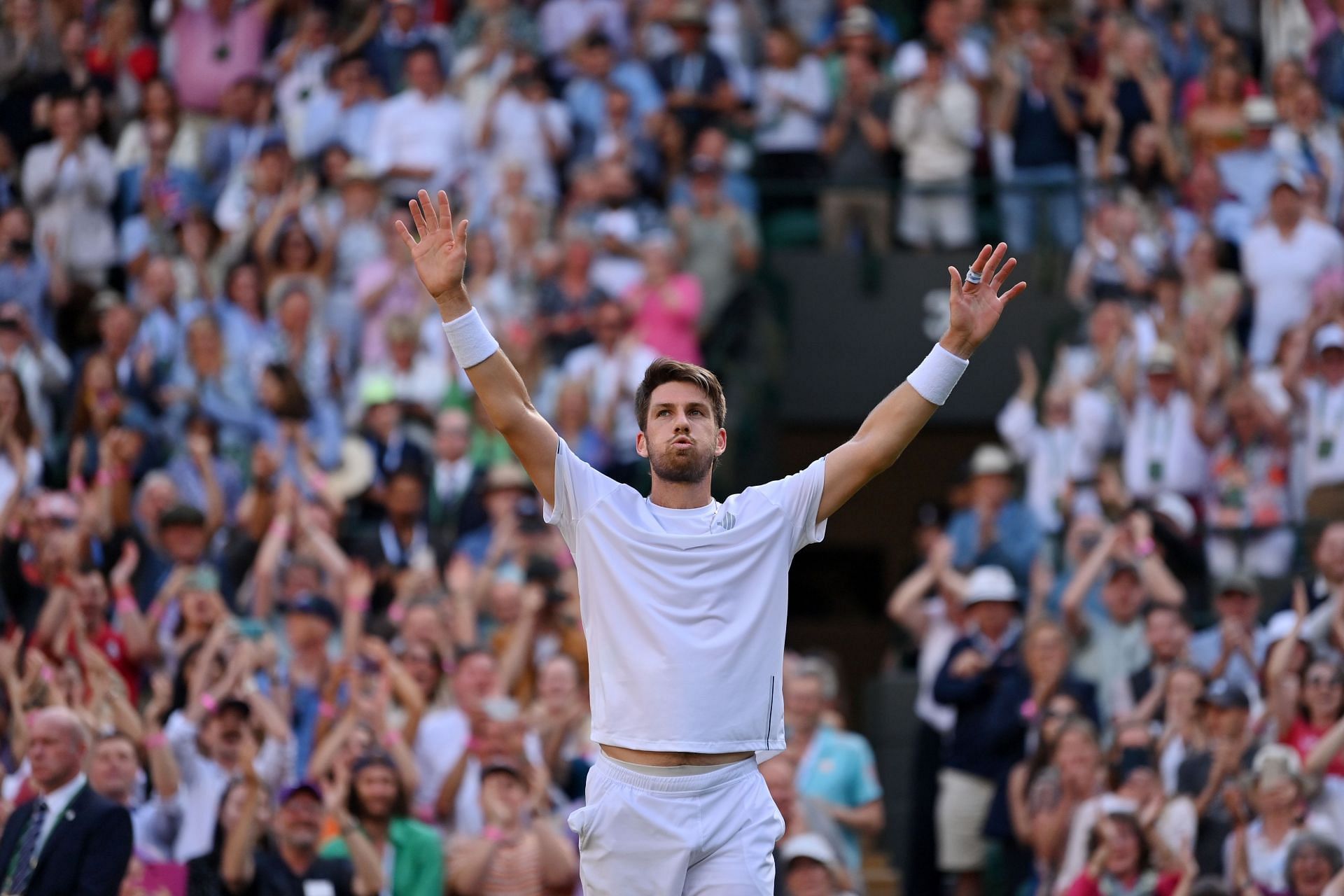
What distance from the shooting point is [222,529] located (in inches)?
495

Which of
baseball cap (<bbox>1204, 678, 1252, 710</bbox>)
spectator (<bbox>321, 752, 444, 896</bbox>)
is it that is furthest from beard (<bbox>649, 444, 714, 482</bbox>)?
baseball cap (<bbox>1204, 678, 1252, 710</bbox>)

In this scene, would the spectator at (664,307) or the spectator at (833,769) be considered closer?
the spectator at (833,769)

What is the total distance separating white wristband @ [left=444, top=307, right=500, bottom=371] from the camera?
233 inches

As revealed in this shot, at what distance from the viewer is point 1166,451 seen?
43.3 feet

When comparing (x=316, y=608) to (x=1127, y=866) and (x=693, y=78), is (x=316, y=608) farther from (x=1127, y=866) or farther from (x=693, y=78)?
(x=693, y=78)

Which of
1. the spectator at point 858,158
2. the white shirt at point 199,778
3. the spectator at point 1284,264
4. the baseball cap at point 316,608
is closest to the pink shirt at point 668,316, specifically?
the spectator at point 858,158

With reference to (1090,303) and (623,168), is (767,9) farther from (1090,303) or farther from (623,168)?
(1090,303)

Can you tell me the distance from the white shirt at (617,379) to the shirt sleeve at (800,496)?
7.50 meters

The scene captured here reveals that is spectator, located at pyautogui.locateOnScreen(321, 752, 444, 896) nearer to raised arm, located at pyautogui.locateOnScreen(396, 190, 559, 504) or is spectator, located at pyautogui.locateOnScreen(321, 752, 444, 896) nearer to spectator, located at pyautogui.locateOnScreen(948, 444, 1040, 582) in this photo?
raised arm, located at pyautogui.locateOnScreen(396, 190, 559, 504)

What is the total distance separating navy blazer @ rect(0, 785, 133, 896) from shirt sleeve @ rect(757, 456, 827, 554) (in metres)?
3.62

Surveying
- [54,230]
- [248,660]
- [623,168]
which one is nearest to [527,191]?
[623,168]

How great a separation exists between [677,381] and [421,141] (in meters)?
10.1

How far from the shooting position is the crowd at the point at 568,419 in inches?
385

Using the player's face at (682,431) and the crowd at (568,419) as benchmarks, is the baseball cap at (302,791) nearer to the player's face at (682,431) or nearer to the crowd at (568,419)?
the crowd at (568,419)
